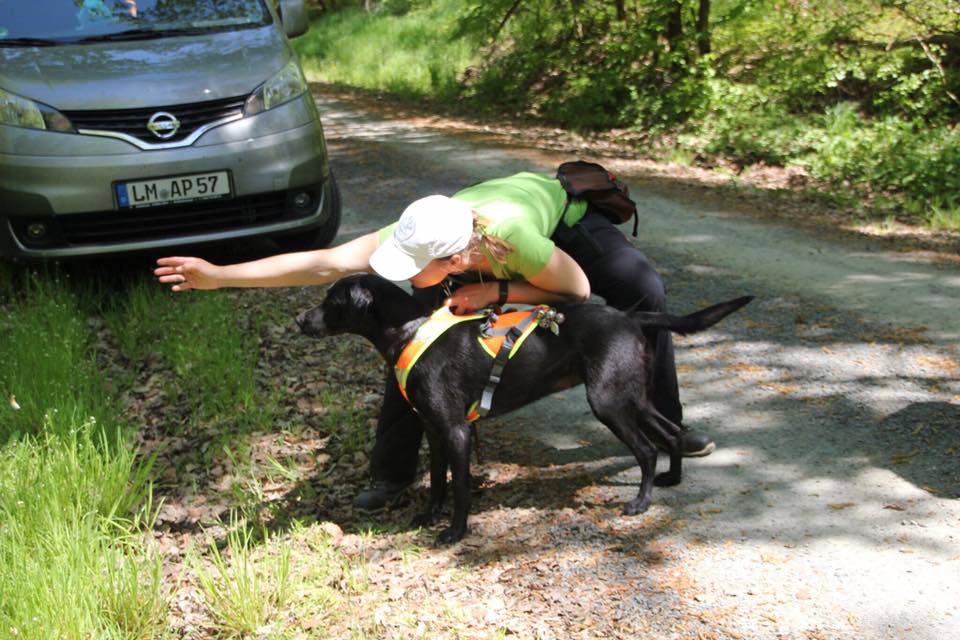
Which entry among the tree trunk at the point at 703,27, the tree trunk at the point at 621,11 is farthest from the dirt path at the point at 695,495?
the tree trunk at the point at 621,11

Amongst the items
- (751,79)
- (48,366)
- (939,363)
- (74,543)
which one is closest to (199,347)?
(48,366)

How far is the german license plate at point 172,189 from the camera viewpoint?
588 cm

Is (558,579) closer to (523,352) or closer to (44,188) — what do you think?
(523,352)

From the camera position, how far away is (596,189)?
13.3 ft

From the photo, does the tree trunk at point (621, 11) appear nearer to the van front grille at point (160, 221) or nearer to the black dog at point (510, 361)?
the van front grille at point (160, 221)

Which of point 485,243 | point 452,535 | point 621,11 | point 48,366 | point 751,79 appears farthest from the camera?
point 621,11

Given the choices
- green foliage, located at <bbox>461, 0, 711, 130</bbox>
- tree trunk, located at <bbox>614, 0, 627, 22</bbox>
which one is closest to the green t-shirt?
green foliage, located at <bbox>461, 0, 711, 130</bbox>

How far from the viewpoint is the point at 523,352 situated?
3742 mm

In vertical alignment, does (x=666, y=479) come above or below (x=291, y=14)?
below

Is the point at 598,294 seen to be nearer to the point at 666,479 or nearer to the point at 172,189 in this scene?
the point at 666,479

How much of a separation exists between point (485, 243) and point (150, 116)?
11.1 ft

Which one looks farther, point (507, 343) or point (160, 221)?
point (160, 221)

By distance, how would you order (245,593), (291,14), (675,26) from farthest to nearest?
(675,26), (291,14), (245,593)

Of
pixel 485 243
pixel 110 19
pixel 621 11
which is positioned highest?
pixel 110 19
